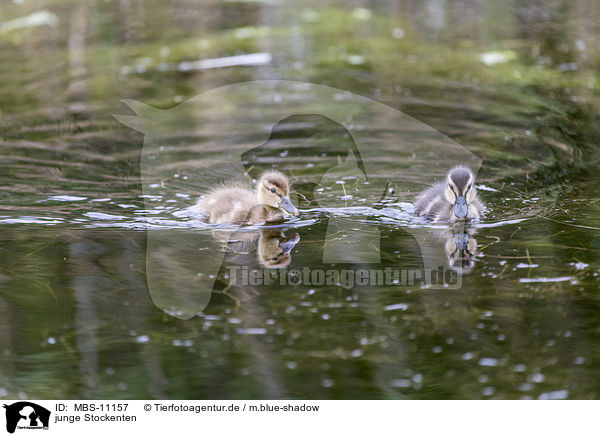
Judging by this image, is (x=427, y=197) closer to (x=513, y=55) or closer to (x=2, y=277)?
(x=2, y=277)

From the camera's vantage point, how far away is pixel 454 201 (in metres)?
4.52

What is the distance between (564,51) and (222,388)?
289 inches

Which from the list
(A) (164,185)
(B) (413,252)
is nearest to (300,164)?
(A) (164,185)

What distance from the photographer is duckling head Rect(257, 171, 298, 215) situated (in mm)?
4617

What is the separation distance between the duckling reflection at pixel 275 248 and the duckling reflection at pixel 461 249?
2.53 feet

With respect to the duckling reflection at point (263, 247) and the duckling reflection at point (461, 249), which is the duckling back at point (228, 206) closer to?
the duckling reflection at point (263, 247)

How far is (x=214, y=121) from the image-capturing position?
21.5 ft

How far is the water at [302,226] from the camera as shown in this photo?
2.99m

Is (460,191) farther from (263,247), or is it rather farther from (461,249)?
(263,247)

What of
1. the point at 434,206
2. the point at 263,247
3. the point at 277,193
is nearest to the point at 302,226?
the point at 277,193
